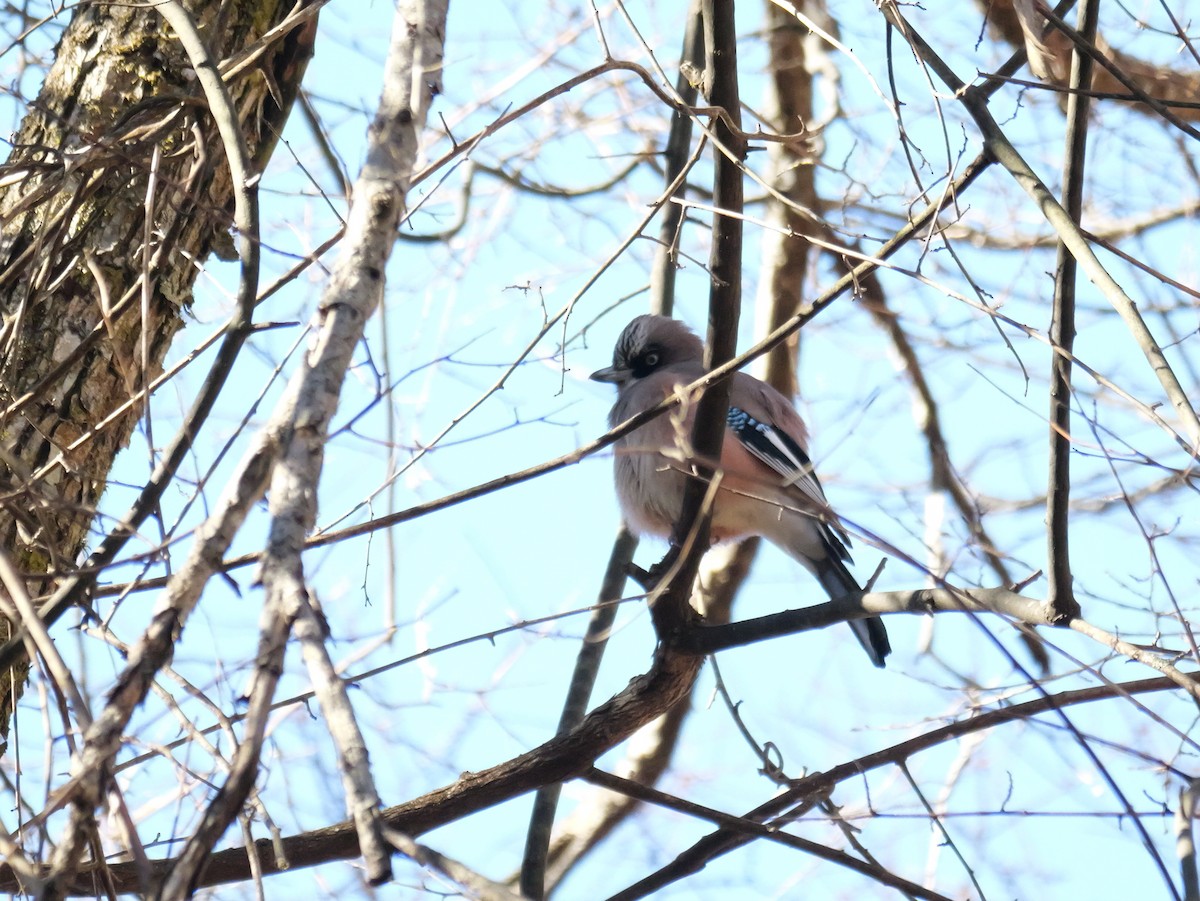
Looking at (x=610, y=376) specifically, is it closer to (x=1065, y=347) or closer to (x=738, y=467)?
(x=738, y=467)

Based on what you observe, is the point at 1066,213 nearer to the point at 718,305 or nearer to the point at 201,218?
the point at 718,305

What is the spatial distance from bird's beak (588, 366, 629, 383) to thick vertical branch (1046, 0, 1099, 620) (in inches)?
139

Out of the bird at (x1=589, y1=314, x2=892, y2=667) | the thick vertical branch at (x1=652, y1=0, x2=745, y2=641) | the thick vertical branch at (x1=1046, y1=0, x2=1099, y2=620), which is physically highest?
the bird at (x1=589, y1=314, x2=892, y2=667)

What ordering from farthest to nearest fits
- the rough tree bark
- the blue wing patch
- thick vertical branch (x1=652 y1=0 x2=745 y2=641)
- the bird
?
the blue wing patch
the bird
the rough tree bark
thick vertical branch (x1=652 y1=0 x2=745 y2=641)

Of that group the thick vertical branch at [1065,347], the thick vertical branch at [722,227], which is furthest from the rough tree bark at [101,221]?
the thick vertical branch at [1065,347]

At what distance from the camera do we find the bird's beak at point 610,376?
6203mm

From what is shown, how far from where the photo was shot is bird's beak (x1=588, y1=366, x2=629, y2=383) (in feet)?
20.4

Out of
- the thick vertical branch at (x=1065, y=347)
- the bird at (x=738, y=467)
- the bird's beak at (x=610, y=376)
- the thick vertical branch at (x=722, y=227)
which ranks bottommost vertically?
the thick vertical branch at (x=1065, y=347)

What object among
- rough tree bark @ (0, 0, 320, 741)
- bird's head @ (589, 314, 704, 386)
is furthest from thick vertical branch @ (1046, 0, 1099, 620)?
bird's head @ (589, 314, 704, 386)

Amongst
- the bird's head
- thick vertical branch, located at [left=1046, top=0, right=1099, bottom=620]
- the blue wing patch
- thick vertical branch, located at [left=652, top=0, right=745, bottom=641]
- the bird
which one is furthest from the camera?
the bird's head

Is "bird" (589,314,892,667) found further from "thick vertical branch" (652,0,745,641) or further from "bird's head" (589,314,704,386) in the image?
"thick vertical branch" (652,0,745,641)

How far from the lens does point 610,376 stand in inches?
244

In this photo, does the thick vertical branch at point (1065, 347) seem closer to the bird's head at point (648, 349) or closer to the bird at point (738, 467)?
the bird at point (738, 467)

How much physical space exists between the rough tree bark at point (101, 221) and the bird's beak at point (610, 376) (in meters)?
2.33
